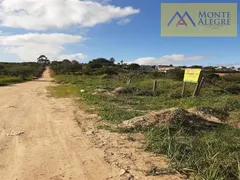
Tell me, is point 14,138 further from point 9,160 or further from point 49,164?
point 49,164

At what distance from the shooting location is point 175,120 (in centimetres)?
645

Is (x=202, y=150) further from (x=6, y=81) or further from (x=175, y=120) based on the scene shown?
(x=6, y=81)

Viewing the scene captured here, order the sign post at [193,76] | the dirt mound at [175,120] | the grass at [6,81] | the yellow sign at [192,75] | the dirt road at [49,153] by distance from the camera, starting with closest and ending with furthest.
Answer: the dirt road at [49,153] → the dirt mound at [175,120] → the sign post at [193,76] → the yellow sign at [192,75] → the grass at [6,81]

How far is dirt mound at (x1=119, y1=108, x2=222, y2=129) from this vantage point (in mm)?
6445

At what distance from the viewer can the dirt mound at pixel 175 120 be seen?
6445 millimetres

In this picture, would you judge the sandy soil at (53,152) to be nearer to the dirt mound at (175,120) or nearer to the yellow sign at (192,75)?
the dirt mound at (175,120)

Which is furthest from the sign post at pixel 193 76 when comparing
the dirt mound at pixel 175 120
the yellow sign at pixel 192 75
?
the dirt mound at pixel 175 120

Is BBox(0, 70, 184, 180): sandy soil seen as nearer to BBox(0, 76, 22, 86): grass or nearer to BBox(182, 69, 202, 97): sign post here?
BBox(182, 69, 202, 97): sign post

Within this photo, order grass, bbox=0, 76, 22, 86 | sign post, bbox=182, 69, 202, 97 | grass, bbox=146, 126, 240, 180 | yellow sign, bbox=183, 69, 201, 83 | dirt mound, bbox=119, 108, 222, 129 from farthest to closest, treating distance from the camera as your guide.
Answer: grass, bbox=0, 76, 22, 86 < yellow sign, bbox=183, 69, 201, 83 < sign post, bbox=182, 69, 202, 97 < dirt mound, bbox=119, 108, 222, 129 < grass, bbox=146, 126, 240, 180

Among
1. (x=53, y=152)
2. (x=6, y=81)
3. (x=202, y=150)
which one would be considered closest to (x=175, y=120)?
(x=202, y=150)

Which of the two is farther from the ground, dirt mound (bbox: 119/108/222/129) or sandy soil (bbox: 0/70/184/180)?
dirt mound (bbox: 119/108/222/129)

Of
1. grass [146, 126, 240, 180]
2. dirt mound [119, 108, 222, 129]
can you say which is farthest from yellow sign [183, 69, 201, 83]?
grass [146, 126, 240, 180]

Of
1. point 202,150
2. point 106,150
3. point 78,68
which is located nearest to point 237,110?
point 202,150

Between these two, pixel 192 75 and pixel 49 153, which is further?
pixel 192 75
